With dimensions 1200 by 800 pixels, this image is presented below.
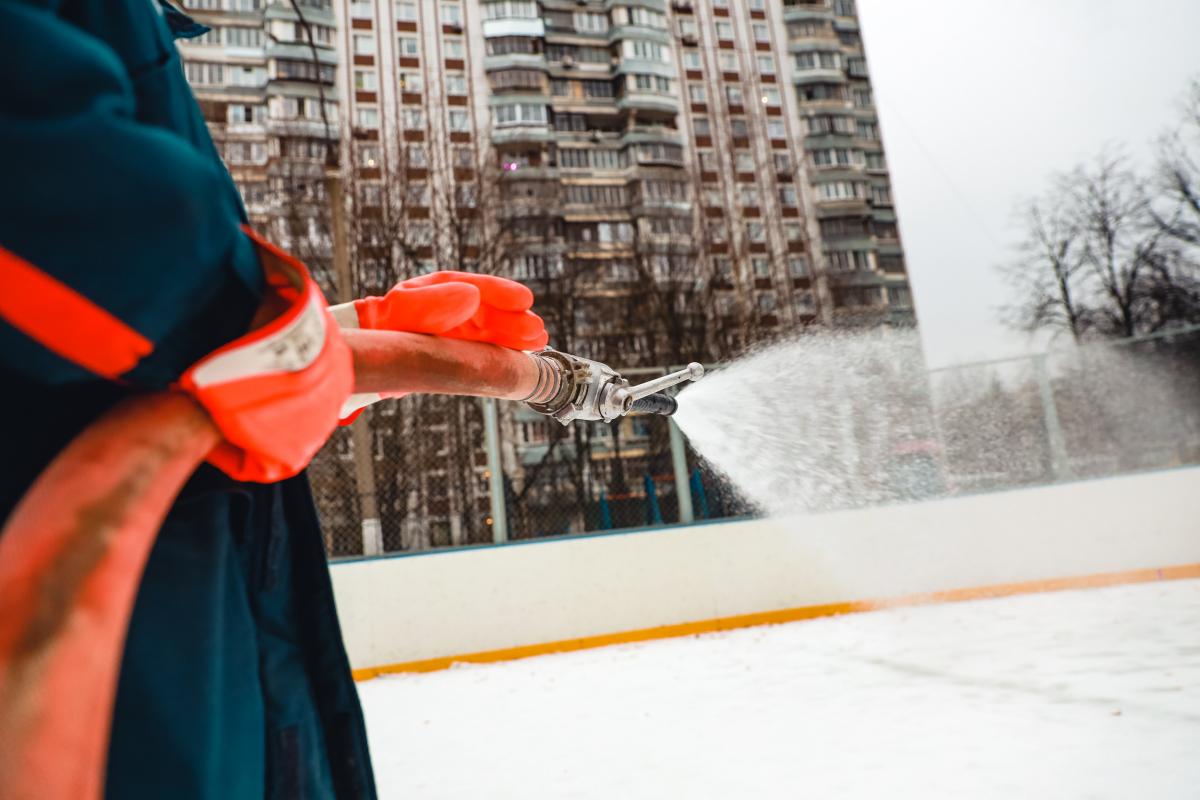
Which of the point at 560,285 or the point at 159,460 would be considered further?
the point at 560,285

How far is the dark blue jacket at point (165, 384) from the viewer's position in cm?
34

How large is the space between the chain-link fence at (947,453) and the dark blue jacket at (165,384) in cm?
553

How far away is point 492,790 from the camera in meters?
2.63

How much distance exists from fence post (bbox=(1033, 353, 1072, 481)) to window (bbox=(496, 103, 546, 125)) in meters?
33.4

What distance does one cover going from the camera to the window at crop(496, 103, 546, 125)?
3688 cm

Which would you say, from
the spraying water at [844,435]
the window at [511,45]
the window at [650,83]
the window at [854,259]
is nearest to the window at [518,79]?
the window at [511,45]

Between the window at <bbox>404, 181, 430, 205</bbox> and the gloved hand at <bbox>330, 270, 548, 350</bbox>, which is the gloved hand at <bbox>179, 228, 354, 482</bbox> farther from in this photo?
the window at <bbox>404, 181, 430, 205</bbox>

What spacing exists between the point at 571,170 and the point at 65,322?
37.5 metres

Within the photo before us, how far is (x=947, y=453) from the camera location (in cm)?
727

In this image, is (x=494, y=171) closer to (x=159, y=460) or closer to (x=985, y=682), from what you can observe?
(x=985, y=682)

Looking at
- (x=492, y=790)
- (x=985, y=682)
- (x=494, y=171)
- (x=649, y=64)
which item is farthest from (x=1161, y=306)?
(x=649, y=64)

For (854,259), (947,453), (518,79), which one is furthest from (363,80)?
(854,259)

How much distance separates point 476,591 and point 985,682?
3.61 metres

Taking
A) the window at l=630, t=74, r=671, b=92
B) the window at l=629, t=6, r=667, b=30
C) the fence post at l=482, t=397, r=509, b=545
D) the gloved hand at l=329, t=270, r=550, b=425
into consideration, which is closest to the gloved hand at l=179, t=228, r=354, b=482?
the gloved hand at l=329, t=270, r=550, b=425
